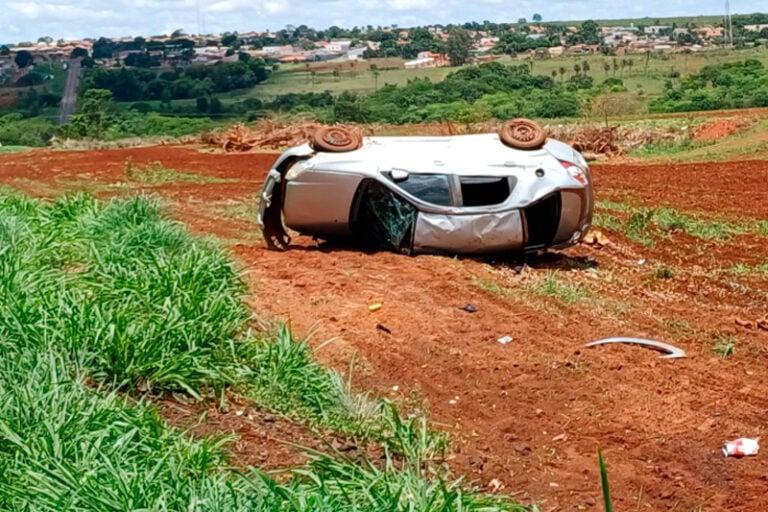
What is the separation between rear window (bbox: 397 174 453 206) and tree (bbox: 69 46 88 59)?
356 ft

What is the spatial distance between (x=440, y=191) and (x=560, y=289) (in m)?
1.28

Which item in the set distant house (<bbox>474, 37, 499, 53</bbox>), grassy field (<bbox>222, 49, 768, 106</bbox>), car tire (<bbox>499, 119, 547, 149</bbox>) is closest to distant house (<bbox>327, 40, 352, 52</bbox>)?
distant house (<bbox>474, 37, 499, 53</bbox>)

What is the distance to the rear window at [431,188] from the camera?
9.13 m

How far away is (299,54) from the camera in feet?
393

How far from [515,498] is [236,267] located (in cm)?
336

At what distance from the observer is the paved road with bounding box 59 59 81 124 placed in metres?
68.7

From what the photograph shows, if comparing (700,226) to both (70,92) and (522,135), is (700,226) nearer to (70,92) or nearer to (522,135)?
(522,135)

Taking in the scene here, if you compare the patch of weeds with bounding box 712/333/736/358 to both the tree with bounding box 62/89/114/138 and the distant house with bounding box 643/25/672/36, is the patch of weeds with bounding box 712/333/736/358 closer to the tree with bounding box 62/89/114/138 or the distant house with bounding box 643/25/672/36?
the tree with bounding box 62/89/114/138

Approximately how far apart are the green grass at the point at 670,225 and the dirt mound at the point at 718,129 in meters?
16.4

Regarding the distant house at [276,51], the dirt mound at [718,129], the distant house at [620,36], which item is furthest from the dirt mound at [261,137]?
the distant house at [620,36]

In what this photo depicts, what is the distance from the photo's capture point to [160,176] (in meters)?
21.3

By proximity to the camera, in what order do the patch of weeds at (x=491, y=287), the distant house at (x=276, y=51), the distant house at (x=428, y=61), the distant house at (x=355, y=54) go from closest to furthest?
the patch of weeds at (x=491, y=287) → the distant house at (x=428, y=61) → the distant house at (x=355, y=54) → the distant house at (x=276, y=51)

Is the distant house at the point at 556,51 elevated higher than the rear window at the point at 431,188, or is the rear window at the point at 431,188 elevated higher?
the rear window at the point at 431,188

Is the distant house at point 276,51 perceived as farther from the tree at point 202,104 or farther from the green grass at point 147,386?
the green grass at point 147,386
